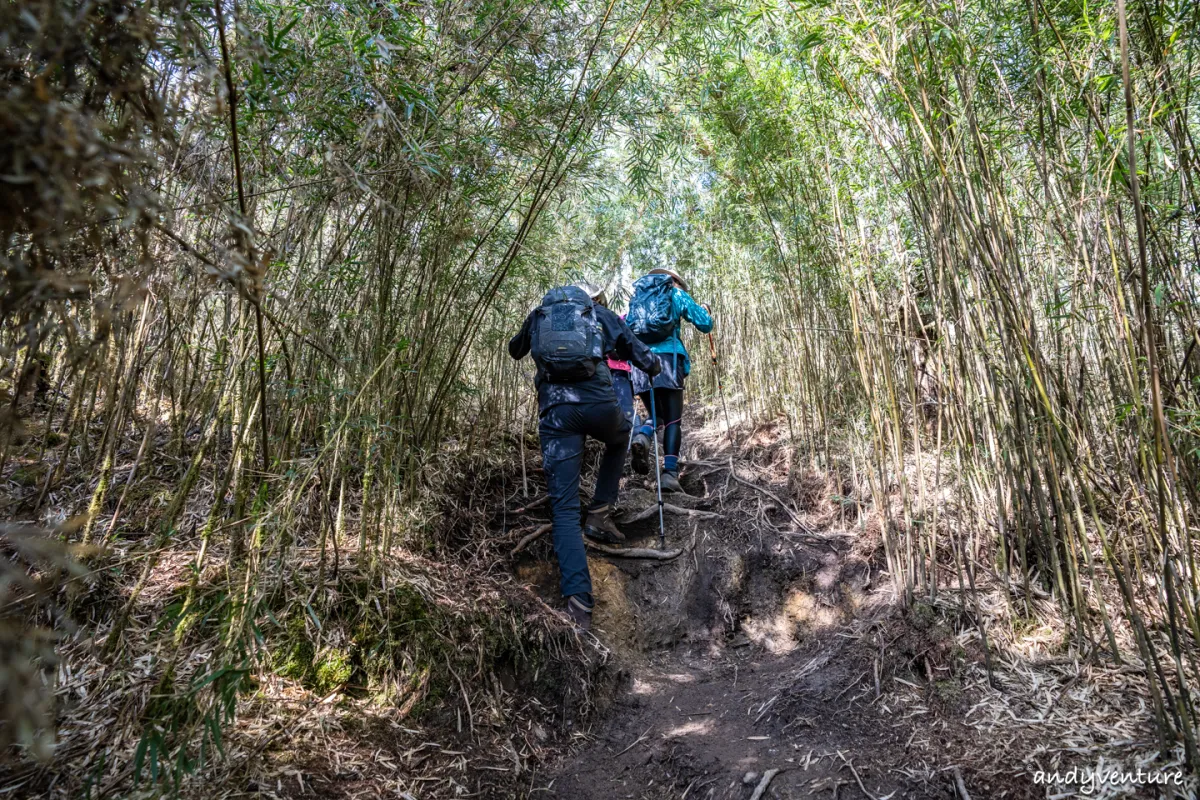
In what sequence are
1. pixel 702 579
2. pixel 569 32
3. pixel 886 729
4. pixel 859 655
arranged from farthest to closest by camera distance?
pixel 702 579 < pixel 569 32 < pixel 859 655 < pixel 886 729

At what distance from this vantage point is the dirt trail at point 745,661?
6.36 ft

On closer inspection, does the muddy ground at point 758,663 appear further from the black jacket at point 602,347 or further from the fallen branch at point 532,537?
the black jacket at point 602,347

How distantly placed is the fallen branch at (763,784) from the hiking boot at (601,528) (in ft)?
5.24

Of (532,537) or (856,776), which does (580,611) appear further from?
(856,776)

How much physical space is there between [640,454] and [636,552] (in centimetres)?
95

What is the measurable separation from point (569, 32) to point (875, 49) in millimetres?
1413

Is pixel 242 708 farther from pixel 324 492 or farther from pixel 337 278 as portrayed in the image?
pixel 337 278

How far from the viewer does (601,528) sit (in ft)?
10.9

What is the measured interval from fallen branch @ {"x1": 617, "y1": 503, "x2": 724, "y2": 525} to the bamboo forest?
0.33m

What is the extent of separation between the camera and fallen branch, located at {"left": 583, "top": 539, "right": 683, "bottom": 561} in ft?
10.8

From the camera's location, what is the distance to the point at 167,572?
203 cm

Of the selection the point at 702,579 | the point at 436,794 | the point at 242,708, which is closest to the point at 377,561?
the point at 242,708

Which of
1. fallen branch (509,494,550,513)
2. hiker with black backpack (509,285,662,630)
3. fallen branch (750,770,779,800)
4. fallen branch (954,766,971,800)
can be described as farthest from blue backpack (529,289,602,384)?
fallen branch (954,766,971,800)

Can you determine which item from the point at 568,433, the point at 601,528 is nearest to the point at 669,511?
the point at 601,528
